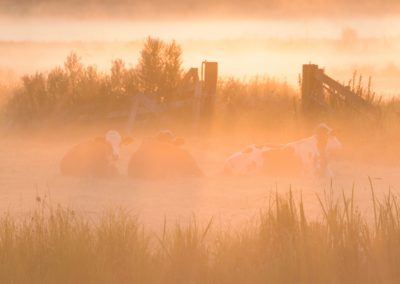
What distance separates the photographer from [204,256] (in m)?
8.75

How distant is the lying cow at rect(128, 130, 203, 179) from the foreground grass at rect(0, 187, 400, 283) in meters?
6.46

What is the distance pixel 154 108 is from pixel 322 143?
5.38 metres

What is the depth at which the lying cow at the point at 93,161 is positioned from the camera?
626 inches

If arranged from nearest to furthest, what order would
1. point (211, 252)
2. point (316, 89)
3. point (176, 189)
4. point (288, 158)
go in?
point (211, 252), point (176, 189), point (288, 158), point (316, 89)

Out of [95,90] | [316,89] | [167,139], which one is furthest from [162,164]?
[95,90]

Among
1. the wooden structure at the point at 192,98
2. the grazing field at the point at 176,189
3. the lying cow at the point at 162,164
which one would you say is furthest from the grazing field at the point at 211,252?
the wooden structure at the point at 192,98

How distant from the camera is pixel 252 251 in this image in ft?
29.1

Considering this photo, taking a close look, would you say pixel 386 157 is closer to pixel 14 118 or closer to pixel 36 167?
pixel 36 167

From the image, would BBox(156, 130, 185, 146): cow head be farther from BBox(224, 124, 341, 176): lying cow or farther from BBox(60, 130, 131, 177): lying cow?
BBox(224, 124, 341, 176): lying cow

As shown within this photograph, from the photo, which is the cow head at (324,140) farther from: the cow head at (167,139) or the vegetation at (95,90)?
the vegetation at (95,90)

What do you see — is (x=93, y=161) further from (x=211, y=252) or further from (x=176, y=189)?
(x=211, y=252)

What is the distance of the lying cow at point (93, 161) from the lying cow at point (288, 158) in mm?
1708

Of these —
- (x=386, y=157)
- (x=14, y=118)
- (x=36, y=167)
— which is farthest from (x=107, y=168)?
(x=14, y=118)

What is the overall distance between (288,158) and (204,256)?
7423 mm
